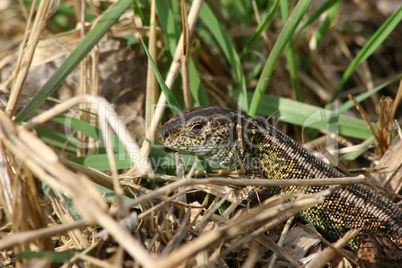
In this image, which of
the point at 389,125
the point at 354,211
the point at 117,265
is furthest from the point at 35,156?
the point at 389,125

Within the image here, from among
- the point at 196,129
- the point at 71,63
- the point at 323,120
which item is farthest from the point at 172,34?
the point at 323,120

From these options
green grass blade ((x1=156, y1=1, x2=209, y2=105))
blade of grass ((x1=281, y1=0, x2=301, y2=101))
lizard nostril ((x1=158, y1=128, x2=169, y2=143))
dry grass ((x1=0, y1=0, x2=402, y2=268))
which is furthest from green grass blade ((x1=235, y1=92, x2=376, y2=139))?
lizard nostril ((x1=158, y1=128, x2=169, y2=143))

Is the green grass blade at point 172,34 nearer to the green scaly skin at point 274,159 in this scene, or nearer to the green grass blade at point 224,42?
the green grass blade at point 224,42

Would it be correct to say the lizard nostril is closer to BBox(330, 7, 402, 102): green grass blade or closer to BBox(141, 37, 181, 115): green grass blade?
BBox(141, 37, 181, 115): green grass blade

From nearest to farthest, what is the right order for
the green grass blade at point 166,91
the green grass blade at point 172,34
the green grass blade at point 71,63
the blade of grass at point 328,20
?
the green grass blade at point 71,63 < the green grass blade at point 166,91 < the green grass blade at point 172,34 < the blade of grass at point 328,20

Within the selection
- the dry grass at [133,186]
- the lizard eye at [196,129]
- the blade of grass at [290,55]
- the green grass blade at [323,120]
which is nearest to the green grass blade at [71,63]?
the dry grass at [133,186]

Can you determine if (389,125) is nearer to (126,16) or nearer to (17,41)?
(126,16)
